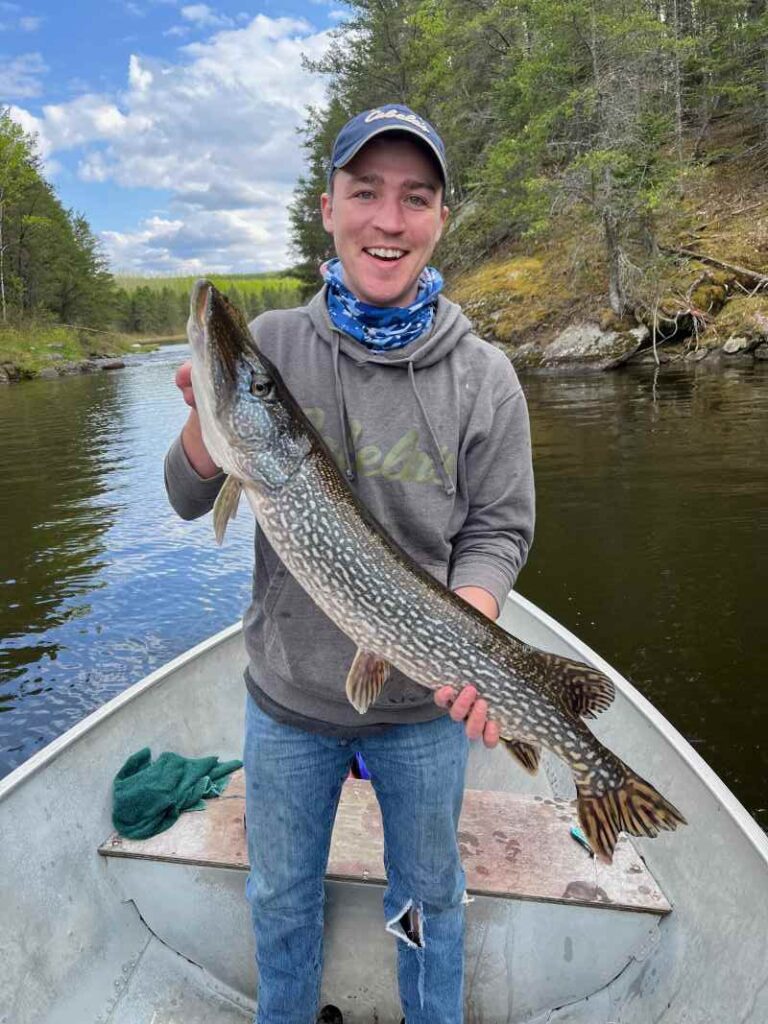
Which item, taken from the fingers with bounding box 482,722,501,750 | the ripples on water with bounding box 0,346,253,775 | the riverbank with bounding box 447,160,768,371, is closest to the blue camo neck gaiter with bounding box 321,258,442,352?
the fingers with bounding box 482,722,501,750

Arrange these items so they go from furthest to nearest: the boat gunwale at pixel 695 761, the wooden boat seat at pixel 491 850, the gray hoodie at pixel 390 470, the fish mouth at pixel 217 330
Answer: the wooden boat seat at pixel 491 850 < the boat gunwale at pixel 695 761 < the gray hoodie at pixel 390 470 < the fish mouth at pixel 217 330

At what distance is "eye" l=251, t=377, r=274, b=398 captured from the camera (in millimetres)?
2000

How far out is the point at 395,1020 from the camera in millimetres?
2719

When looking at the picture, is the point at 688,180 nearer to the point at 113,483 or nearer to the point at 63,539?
the point at 113,483

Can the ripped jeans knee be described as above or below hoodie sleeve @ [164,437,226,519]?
below

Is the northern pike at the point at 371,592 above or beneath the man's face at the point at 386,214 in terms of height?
beneath

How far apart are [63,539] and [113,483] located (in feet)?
10.5

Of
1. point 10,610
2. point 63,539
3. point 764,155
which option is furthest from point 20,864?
point 764,155

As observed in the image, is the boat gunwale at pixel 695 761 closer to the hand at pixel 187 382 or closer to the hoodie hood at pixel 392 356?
the hoodie hood at pixel 392 356

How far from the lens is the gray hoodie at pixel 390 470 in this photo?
6.87 feet

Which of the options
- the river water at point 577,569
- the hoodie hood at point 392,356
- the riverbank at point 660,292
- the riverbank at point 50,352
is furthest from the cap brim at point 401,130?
the riverbank at point 50,352

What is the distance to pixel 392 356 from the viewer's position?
83.4 inches

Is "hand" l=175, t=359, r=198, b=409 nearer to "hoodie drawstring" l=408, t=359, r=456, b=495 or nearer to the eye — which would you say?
the eye

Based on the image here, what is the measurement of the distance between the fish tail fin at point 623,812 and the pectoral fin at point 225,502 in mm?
1306
